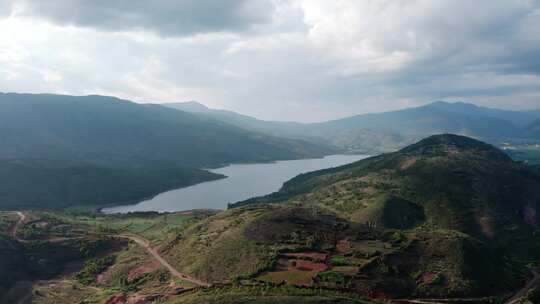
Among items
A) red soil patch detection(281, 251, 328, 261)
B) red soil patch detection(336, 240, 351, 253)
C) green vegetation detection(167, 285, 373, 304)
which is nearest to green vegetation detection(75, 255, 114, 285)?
green vegetation detection(167, 285, 373, 304)

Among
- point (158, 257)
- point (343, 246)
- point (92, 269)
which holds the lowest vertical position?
point (92, 269)

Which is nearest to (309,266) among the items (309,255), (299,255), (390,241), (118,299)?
(309,255)

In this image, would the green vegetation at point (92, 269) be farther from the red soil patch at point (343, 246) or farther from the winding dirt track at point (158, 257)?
the red soil patch at point (343, 246)

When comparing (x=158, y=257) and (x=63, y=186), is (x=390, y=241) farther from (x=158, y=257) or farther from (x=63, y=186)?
(x=63, y=186)

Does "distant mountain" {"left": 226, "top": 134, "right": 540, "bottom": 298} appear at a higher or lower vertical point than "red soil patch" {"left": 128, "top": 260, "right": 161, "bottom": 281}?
higher

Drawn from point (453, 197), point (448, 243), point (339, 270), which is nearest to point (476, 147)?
point (453, 197)

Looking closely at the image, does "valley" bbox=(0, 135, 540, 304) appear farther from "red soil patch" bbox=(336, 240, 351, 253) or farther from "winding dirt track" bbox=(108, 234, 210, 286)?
"red soil patch" bbox=(336, 240, 351, 253)
